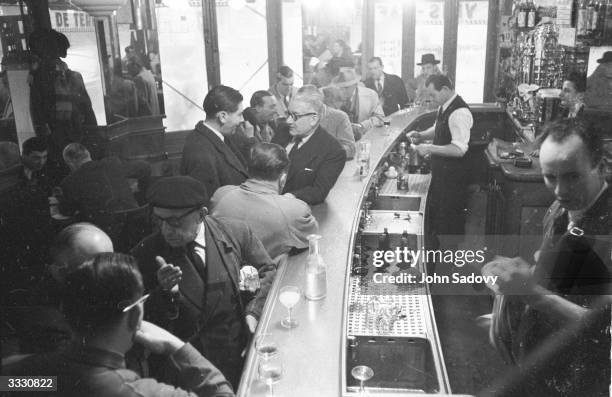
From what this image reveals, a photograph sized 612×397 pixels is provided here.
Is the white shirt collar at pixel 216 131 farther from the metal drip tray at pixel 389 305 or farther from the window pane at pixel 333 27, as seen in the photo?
the metal drip tray at pixel 389 305

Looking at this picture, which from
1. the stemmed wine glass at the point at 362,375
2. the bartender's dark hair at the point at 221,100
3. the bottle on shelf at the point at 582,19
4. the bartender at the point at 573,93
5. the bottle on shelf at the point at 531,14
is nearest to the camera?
the stemmed wine glass at the point at 362,375

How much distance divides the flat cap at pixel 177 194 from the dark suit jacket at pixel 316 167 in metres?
0.95

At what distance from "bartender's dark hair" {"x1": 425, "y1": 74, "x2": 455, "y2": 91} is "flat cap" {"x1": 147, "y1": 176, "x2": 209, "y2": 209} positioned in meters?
2.29

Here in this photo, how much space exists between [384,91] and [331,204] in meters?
2.47

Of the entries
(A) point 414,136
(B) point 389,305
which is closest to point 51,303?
(B) point 389,305

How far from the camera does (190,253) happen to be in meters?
1.93

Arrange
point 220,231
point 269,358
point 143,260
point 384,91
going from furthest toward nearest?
point 384,91, point 220,231, point 143,260, point 269,358

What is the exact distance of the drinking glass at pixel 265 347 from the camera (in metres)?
1.62

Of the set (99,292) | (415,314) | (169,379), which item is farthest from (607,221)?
(99,292)

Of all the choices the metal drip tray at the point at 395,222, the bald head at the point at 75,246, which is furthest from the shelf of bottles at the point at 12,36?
the metal drip tray at the point at 395,222

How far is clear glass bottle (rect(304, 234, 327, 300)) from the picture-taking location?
1909 mm

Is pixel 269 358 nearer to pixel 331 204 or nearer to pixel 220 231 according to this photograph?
pixel 220 231

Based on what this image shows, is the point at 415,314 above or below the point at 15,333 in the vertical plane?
below

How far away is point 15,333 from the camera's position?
1526 millimetres
